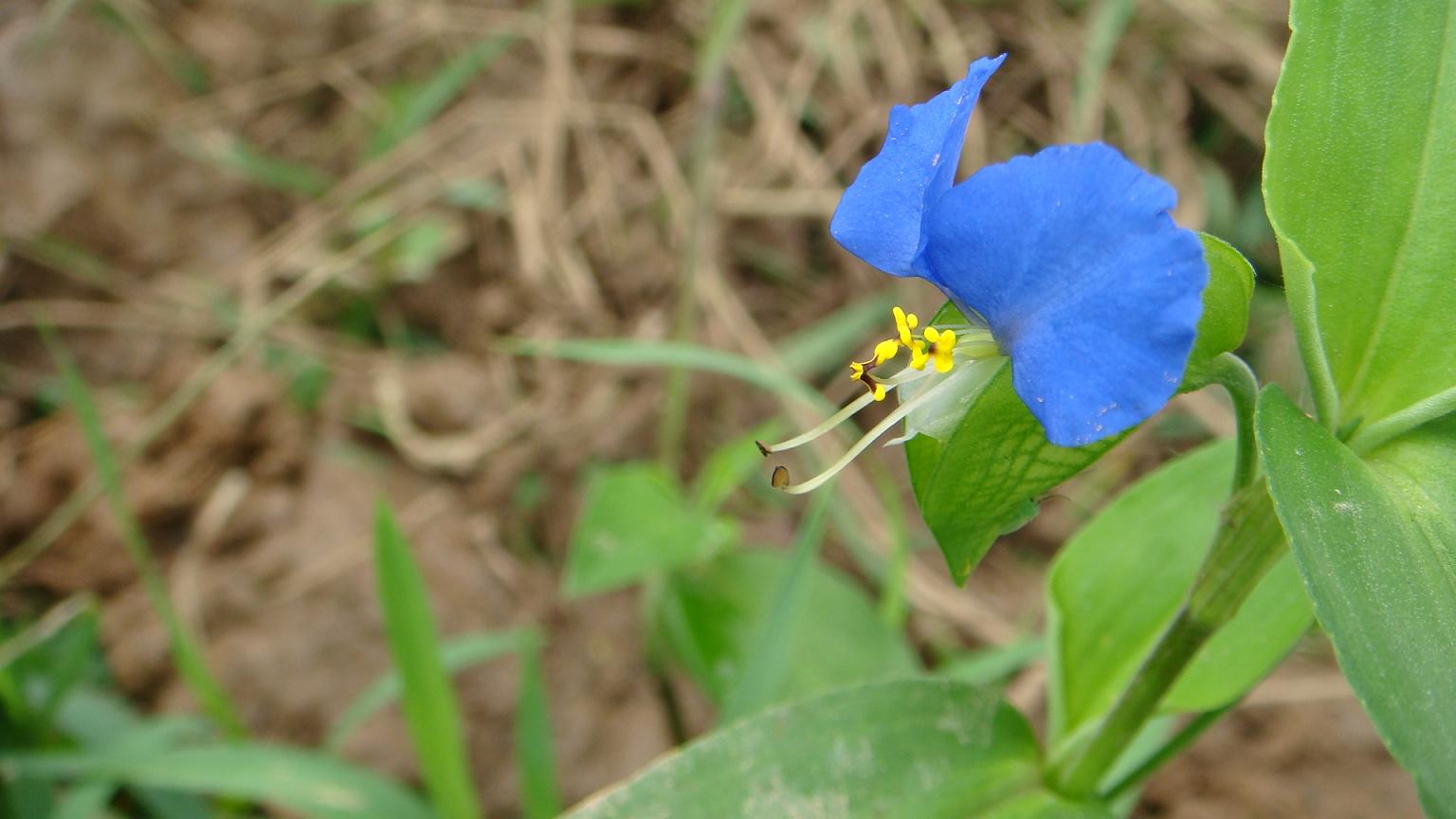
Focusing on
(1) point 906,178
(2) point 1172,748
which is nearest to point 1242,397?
(1) point 906,178

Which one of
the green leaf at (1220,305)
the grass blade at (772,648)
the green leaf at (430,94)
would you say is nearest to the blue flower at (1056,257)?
the green leaf at (1220,305)

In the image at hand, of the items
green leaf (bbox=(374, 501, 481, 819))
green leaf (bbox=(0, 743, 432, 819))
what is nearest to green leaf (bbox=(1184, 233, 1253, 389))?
green leaf (bbox=(374, 501, 481, 819))

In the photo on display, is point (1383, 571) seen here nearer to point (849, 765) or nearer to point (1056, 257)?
point (1056, 257)

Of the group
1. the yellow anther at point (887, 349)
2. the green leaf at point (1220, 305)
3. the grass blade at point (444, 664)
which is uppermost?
the yellow anther at point (887, 349)

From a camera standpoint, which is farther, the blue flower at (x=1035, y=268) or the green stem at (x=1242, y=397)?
the green stem at (x=1242, y=397)

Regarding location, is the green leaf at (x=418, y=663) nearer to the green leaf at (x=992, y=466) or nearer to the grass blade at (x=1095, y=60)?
the green leaf at (x=992, y=466)

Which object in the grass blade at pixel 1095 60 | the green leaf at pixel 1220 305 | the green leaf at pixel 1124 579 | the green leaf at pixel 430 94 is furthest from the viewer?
the grass blade at pixel 1095 60
